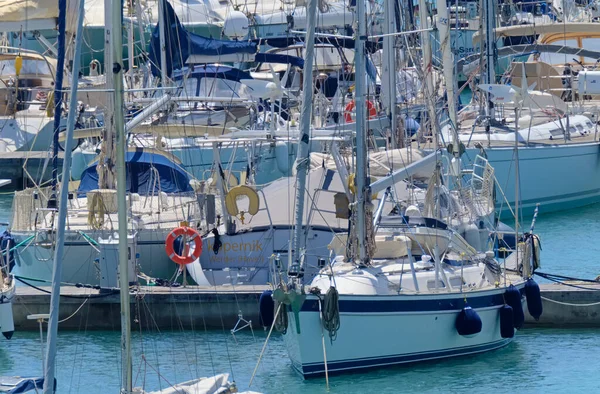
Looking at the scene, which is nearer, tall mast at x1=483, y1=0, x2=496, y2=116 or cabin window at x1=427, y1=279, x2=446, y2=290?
cabin window at x1=427, y1=279, x2=446, y2=290

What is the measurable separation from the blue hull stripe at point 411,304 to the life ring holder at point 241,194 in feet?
19.7

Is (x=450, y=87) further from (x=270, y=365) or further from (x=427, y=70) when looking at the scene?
(x=270, y=365)

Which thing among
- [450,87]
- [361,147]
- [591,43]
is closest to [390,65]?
[450,87]

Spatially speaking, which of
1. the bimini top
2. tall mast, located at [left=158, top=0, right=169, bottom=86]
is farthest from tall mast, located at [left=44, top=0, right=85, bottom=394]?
tall mast, located at [left=158, top=0, right=169, bottom=86]

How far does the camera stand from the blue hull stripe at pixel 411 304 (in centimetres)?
2250

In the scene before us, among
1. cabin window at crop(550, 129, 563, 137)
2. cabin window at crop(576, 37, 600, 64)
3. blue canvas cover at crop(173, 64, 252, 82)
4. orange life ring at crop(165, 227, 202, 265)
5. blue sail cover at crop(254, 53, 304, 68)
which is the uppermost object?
cabin window at crop(576, 37, 600, 64)

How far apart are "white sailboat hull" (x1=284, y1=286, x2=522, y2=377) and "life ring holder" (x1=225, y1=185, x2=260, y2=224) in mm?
5733

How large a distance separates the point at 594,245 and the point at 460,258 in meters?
12.8

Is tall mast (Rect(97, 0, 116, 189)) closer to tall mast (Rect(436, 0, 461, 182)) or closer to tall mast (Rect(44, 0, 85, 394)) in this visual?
tall mast (Rect(436, 0, 461, 182))

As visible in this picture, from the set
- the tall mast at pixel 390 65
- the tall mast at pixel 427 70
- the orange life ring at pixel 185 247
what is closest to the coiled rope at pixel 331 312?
the orange life ring at pixel 185 247

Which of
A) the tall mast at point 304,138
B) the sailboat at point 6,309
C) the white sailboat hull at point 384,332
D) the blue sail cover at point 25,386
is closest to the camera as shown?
the blue sail cover at point 25,386

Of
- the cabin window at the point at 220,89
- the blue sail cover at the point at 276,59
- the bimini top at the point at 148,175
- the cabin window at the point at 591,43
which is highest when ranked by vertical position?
the cabin window at the point at 591,43

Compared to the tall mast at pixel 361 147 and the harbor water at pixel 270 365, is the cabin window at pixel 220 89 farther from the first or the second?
the tall mast at pixel 361 147

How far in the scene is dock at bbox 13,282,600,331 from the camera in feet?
85.1
